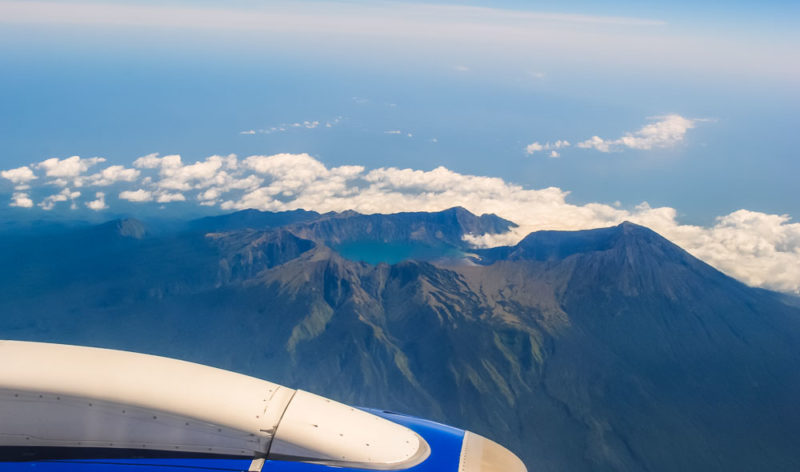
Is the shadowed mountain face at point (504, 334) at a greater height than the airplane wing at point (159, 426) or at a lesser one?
lesser

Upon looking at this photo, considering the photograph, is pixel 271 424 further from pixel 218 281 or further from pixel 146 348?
pixel 218 281

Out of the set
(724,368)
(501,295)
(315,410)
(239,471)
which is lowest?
(724,368)

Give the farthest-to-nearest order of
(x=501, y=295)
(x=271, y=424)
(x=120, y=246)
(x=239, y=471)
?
1. (x=120, y=246)
2. (x=501, y=295)
3. (x=271, y=424)
4. (x=239, y=471)

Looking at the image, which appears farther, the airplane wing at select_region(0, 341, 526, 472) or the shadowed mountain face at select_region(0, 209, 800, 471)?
the shadowed mountain face at select_region(0, 209, 800, 471)

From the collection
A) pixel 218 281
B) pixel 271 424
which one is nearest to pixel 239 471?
pixel 271 424

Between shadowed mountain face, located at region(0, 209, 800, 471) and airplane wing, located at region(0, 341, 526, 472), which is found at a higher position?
airplane wing, located at region(0, 341, 526, 472)

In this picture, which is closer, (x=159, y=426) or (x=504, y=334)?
(x=159, y=426)

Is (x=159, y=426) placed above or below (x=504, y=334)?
above

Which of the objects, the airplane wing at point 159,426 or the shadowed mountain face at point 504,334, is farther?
the shadowed mountain face at point 504,334
